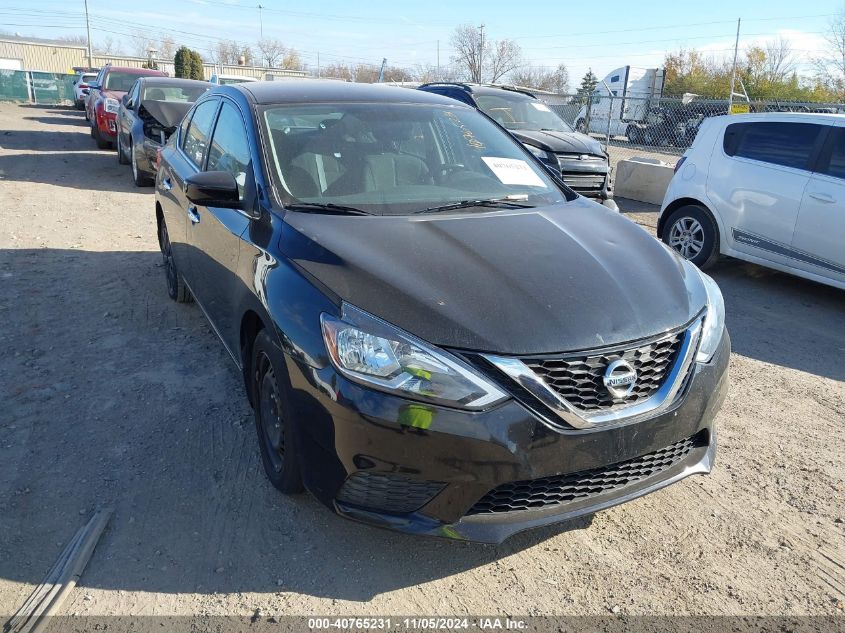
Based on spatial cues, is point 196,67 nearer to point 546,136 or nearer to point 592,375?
point 546,136

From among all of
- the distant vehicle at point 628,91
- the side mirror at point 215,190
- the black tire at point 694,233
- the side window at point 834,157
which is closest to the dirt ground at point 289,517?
the side mirror at point 215,190

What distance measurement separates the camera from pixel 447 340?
7.61ft

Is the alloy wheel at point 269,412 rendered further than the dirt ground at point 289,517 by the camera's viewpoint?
Yes

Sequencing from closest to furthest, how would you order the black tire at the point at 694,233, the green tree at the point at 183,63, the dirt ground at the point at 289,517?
the dirt ground at the point at 289,517
the black tire at the point at 694,233
the green tree at the point at 183,63

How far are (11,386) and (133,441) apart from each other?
3.74 ft

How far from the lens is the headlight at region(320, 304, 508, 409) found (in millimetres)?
2260

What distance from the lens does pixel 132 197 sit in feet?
33.0

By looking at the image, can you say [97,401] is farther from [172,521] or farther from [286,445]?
[286,445]

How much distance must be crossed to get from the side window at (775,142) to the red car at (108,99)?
11616mm

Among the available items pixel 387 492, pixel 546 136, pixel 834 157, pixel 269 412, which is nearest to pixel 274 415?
pixel 269 412

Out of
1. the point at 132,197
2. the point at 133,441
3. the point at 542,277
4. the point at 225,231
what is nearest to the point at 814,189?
the point at 542,277

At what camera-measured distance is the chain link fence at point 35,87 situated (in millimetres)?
38875

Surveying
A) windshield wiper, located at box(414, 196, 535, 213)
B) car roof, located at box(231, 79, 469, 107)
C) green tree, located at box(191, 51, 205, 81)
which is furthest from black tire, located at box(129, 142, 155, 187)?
green tree, located at box(191, 51, 205, 81)

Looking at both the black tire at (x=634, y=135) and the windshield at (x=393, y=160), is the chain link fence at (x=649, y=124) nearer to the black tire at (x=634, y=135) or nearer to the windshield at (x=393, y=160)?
the black tire at (x=634, y=135)
